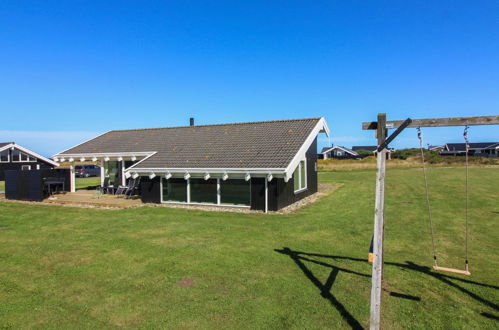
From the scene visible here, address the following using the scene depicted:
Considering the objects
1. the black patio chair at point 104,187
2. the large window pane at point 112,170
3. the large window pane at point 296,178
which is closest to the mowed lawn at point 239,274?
the large window pane at point 296,178

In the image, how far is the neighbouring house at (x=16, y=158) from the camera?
32.8m

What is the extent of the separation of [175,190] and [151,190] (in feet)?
4.43

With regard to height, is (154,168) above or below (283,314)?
above

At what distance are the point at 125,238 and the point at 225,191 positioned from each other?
5715 millimetres

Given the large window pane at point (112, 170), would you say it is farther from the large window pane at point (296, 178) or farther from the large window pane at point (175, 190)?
the large window pane at point (296, 178)

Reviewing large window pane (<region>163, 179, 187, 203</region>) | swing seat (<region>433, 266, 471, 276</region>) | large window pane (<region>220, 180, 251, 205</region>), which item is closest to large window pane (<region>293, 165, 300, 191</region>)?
large window pane (<region>220, 180, 251, 205</region>)

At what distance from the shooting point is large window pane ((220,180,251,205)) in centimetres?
1355

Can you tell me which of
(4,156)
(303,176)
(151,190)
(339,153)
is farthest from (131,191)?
(339,153)

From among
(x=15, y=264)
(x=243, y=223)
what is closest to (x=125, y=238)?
(x=15, y=264)

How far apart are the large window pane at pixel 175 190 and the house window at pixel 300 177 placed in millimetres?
5548

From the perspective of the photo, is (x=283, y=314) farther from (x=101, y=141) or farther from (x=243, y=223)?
(x=101, y=141)

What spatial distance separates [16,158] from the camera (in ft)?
111

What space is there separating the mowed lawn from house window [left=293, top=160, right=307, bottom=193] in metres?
4.29

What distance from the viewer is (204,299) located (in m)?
5.14
